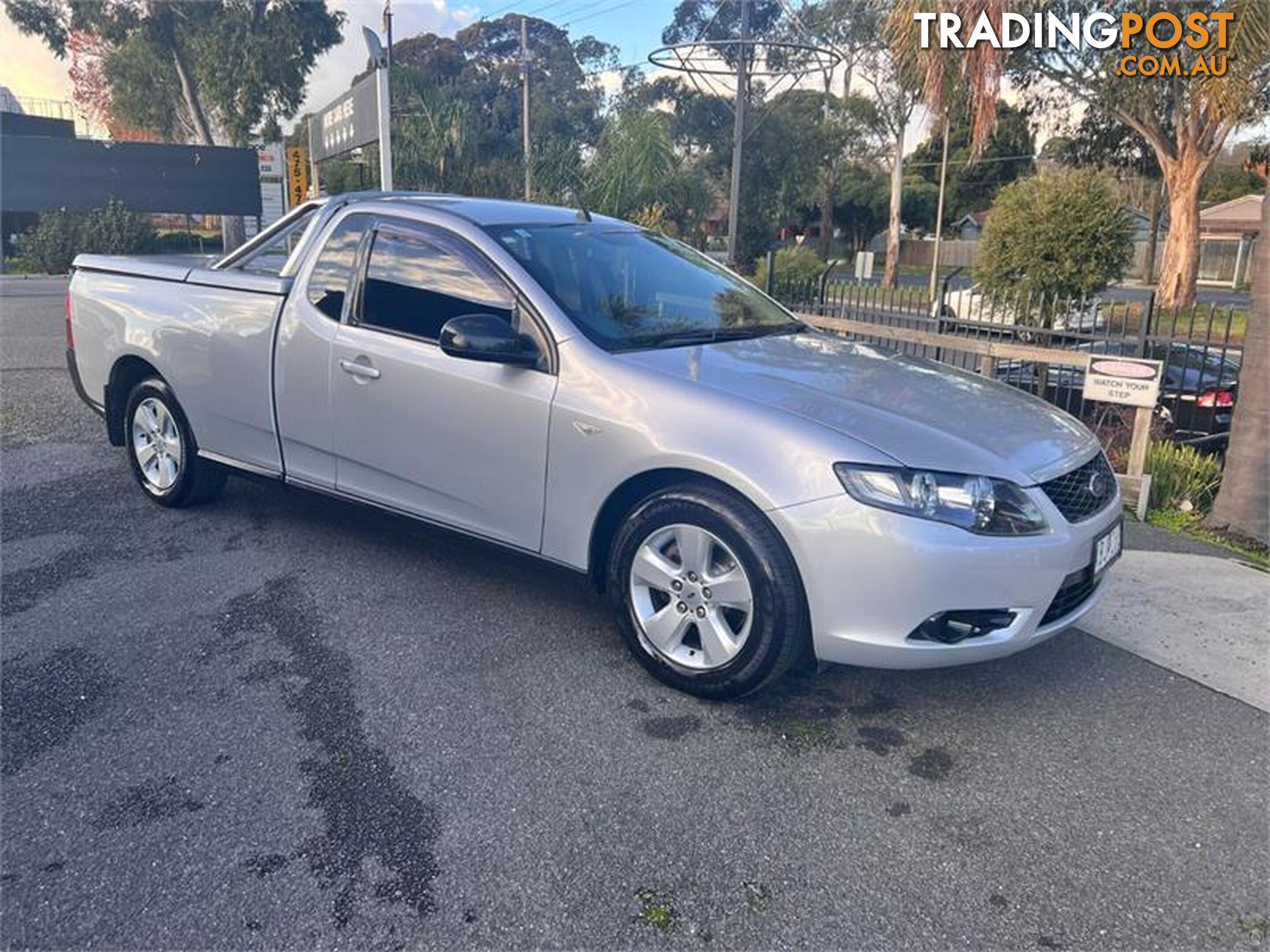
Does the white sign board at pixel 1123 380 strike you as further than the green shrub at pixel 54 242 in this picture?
No

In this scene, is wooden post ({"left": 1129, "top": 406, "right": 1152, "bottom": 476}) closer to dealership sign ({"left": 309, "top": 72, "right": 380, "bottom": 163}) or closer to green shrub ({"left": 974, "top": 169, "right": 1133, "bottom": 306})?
green shrub ({"left": 974, "top": 169, "right": 1133, "bottom": 306})

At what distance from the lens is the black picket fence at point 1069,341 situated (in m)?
7.37

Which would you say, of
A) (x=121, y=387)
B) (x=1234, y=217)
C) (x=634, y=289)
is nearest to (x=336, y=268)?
(x=634, y=289)

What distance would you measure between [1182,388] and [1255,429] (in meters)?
2.75

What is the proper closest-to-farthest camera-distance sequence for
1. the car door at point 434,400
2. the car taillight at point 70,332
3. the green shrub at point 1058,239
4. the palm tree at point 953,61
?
the car door at point 434,400 → the car taillight at point 70,332 → the palm tree at point 953,61 → the green shrub at point 1058,239

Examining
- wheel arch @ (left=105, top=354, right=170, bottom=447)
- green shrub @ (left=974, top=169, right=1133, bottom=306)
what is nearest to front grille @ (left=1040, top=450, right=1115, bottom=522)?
wheel arch @ (left=105, top=354, right=170, bottom=447)

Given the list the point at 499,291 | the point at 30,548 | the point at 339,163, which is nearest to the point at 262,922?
the point at 499,291

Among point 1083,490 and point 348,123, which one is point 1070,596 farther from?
point 348,123

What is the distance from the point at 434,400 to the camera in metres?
4.02

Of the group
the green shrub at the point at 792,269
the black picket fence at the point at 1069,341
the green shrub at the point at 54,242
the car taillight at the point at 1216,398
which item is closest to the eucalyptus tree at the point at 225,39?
the green shrub at the point at 54,242

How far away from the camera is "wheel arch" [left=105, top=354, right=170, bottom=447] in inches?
213

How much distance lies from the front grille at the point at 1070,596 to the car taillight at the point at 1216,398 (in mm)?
6122

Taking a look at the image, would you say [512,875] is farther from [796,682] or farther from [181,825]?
[796,682]

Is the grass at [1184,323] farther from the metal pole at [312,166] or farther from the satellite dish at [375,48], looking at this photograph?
the metal pole at [312,166]
